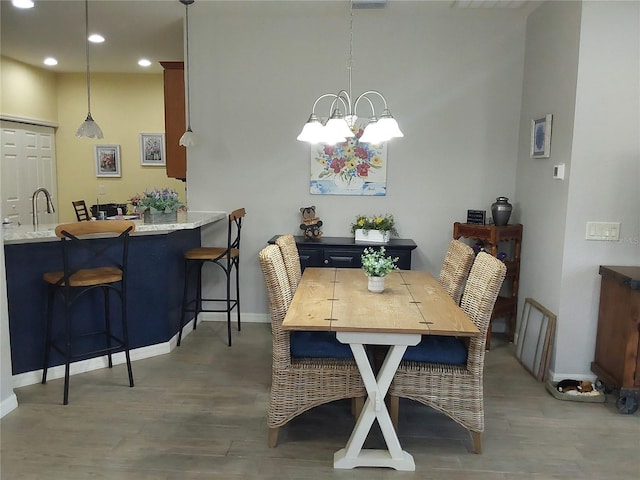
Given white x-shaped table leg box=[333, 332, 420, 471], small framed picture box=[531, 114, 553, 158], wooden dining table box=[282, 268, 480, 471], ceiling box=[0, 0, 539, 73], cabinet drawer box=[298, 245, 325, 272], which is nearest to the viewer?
wooden dining table box=[282, 268, 480, 471]

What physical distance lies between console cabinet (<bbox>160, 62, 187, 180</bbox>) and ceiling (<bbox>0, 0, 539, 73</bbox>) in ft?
1.28

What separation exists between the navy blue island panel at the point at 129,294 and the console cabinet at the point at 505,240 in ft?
7.75

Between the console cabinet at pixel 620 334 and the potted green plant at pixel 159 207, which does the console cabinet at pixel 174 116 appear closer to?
the potted green plant at pixel 159 207

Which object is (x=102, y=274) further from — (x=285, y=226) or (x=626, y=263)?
(x=626, y=263)

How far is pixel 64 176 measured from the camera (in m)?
7.58

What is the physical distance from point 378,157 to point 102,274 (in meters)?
2.53

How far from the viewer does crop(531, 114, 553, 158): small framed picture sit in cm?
375

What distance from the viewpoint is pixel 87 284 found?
124 inches

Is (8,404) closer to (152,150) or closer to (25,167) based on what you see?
(25,167)

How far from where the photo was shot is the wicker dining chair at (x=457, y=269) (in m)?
3.20

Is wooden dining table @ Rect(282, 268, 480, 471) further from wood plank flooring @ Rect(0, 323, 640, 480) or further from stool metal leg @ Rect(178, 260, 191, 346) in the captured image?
stool metal leg @ Rect(178, 260, 191, 346)

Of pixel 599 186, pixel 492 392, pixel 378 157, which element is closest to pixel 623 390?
pixel 492 392

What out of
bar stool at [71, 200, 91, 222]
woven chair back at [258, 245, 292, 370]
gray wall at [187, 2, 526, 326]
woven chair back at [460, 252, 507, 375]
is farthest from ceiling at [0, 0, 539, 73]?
woven chair back at [258, 245, 292, 370]

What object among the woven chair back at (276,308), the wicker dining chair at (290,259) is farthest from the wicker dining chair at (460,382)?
the wicker dining chair at (290,259)
